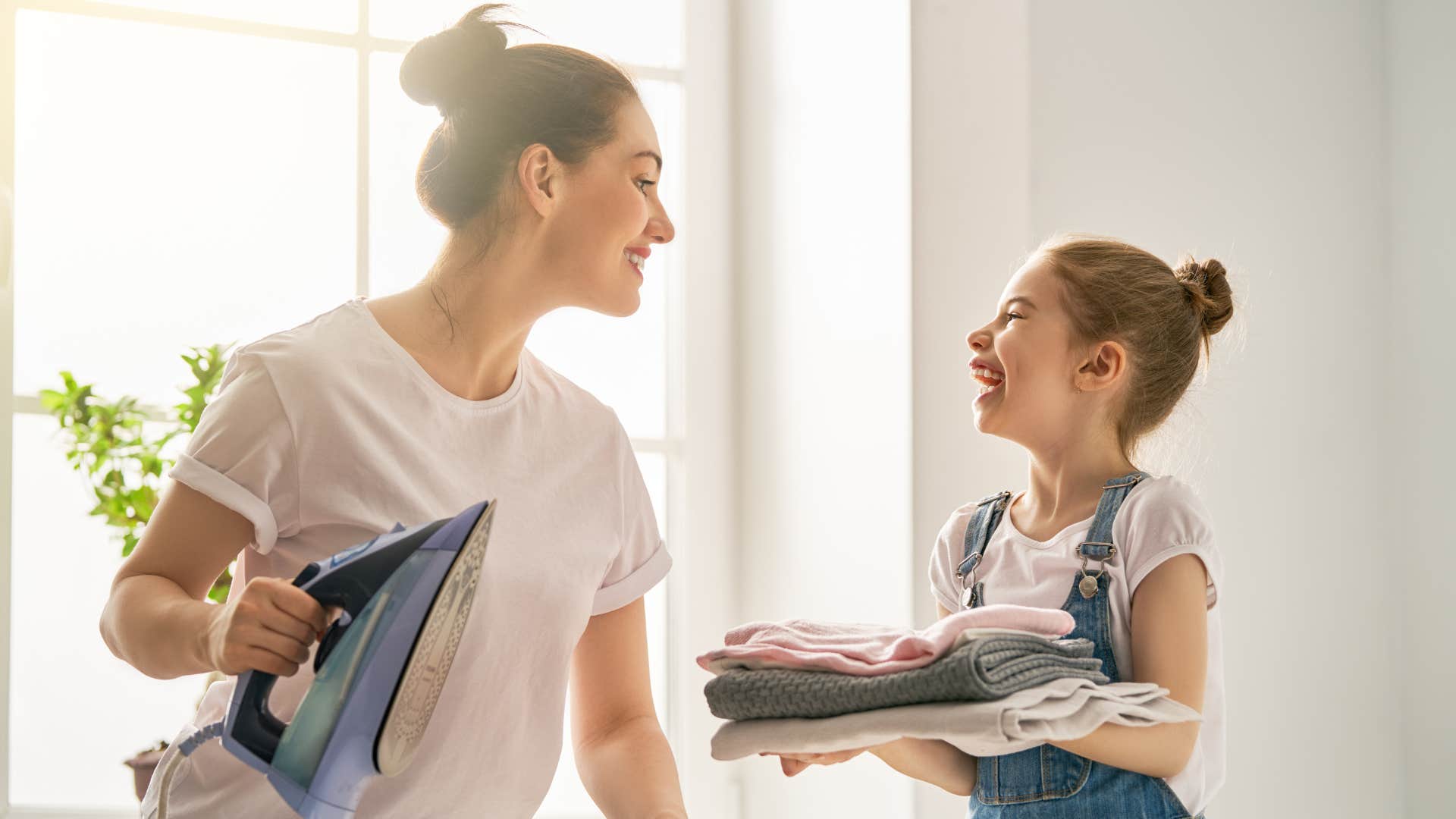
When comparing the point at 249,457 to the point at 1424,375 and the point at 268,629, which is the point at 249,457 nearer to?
the point at 268,629

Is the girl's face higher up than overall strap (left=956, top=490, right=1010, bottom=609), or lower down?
higher up

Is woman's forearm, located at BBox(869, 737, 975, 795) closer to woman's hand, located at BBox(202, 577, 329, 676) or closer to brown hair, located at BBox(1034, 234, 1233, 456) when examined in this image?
brown hair, located at BBox(1034, 234, 1233, 456)

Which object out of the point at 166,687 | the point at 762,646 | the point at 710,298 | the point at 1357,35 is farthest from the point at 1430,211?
the point at 166,687

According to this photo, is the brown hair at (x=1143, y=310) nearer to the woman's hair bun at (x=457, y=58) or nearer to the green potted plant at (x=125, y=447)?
the woman's hair bun at (x=457, y=58)

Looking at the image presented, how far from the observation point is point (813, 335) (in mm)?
1685

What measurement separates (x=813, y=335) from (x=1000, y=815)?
792 millimetres

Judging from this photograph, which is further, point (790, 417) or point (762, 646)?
point (790, 417)

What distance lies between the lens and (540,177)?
1.11 meters

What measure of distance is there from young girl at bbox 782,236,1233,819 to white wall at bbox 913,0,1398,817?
0.93 ft

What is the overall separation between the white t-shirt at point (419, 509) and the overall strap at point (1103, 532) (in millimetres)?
435

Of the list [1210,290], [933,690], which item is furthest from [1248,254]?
[933,690]

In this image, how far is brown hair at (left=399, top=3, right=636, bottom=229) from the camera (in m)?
1.11

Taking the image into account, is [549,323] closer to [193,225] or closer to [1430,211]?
[193,225]

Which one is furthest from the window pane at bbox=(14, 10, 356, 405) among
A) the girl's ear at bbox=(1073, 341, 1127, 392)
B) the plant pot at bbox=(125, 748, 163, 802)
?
the girl's ear at bbox=(1073, 341, 1127, 392)
